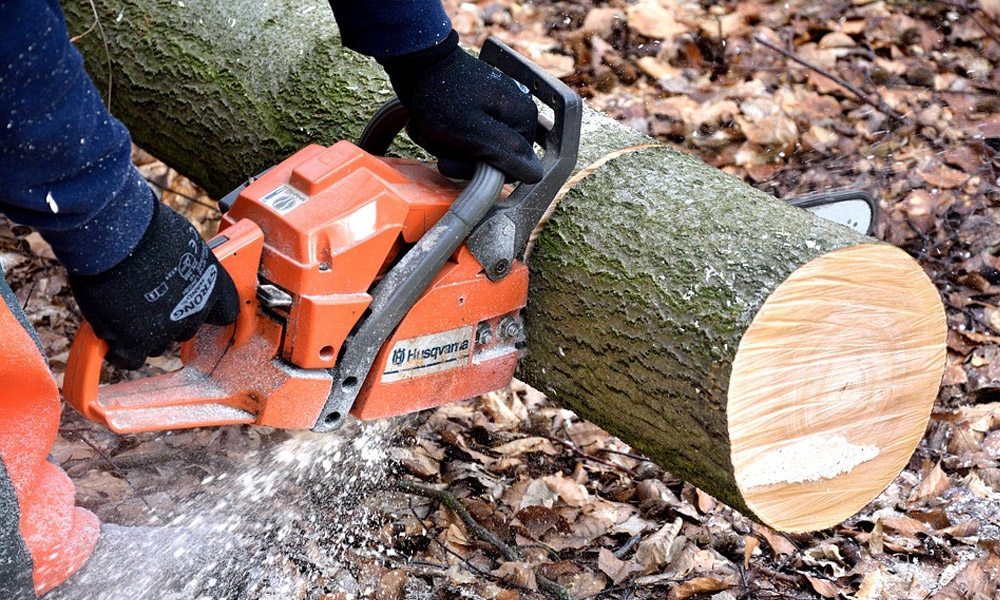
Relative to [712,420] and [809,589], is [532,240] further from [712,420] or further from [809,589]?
[809,589]

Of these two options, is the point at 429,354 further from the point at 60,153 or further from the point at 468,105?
the point at 60,153

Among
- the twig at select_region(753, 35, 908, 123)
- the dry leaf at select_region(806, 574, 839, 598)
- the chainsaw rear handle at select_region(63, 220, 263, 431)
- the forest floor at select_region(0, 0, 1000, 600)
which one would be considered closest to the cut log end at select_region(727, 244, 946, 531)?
the dry leaf at select_region(806, 574, 839, 598)

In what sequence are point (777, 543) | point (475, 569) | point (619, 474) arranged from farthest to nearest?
point (619, 474) → point (777, 543) → point (475, 569)

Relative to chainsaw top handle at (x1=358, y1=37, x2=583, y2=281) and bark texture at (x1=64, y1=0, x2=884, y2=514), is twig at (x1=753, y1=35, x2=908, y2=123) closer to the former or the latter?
bark texture at (x1=64, y1=0, x2=884, y2=514)

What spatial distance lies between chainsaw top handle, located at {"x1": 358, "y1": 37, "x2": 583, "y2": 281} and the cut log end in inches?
24.2

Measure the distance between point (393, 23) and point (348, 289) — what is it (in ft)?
2.09

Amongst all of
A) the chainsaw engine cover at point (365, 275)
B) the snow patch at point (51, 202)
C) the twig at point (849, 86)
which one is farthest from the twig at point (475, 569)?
the twig at point (849, 86)

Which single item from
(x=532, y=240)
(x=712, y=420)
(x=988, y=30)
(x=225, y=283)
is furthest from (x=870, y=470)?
(x=988, y=30)

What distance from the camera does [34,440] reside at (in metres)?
2.23

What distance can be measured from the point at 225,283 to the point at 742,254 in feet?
3.94

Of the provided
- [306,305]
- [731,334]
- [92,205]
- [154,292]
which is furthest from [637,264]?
[92,205]

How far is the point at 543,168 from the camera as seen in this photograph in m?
2.52

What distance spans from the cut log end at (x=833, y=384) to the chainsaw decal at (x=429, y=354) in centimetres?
69

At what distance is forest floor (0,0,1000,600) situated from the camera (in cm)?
285
